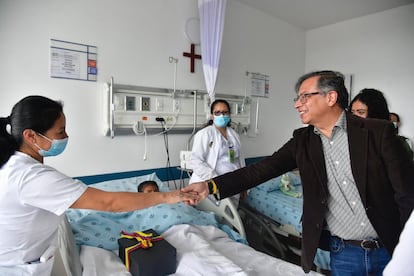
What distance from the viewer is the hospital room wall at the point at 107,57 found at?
2205mm

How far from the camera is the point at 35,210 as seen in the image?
1156mm

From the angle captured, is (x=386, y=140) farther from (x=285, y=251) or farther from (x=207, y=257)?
(x=285, y=251)

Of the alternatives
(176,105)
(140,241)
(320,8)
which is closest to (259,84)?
(320,8)

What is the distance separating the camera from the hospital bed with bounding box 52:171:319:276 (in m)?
1.56

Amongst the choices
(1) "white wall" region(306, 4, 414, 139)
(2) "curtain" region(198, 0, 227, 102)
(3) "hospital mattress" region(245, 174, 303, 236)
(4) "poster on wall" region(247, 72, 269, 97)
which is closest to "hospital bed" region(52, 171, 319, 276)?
(3) "hospital mattress" region(245, 174, 303, 236)

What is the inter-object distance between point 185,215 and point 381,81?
11.3 ft

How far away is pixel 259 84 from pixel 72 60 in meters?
2.49

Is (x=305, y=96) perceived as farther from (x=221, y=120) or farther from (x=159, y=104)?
(x=159, y=104)

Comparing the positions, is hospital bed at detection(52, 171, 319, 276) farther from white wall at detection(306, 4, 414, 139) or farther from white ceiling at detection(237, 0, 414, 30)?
white wall at detection(306, 4, 414, 139)

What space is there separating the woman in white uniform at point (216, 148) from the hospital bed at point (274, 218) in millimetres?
390

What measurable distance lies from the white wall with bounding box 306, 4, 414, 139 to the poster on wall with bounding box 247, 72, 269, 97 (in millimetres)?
1151

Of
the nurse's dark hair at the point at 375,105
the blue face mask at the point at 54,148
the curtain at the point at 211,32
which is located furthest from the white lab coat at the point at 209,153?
the blue face mask at the point at 54,148

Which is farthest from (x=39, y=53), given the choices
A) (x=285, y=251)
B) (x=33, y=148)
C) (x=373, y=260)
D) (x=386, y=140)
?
(x=285, y=251)

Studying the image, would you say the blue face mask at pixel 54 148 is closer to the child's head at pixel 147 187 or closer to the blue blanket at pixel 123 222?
the blue blanket at pixel 123 222
